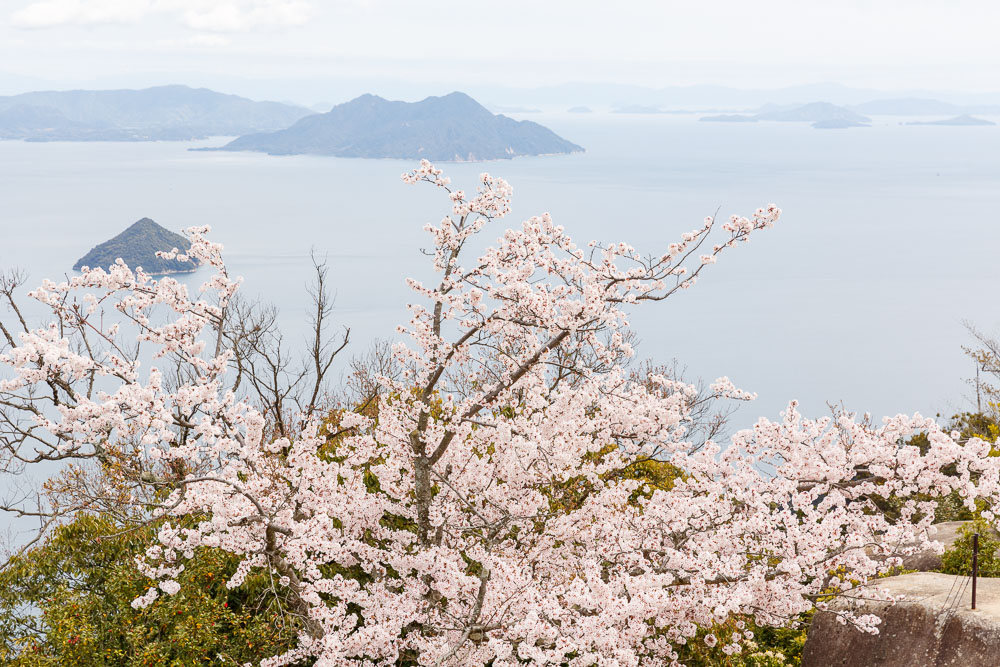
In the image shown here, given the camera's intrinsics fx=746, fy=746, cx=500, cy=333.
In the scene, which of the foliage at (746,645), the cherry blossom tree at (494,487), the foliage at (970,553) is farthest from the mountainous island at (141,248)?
the foliage at (970,553)

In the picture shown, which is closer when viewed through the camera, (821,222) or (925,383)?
(925,383)

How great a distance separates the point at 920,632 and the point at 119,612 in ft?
25.8

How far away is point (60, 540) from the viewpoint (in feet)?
27.8

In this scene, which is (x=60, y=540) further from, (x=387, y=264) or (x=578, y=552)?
(x=387, y=264)

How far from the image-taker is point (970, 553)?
827 centimetres

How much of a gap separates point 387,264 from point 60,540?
8946 centimetres

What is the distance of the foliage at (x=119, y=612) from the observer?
7297 millimetres

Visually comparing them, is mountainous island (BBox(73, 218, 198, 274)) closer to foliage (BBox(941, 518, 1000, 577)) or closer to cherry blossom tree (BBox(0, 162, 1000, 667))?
cherry blossom tree (BBox(0, 162, 1000, 667))

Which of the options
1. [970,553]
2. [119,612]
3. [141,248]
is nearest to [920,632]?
[970,553]

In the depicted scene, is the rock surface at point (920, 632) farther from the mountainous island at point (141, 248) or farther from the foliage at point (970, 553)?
the mountainous island at point (141, 248)

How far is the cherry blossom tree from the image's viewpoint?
6770mm

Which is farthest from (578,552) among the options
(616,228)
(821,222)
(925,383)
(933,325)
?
(821,222)

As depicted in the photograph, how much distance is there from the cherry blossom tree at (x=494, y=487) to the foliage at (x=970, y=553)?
0.55 meters

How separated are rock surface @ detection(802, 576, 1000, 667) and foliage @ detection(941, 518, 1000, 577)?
47cm
